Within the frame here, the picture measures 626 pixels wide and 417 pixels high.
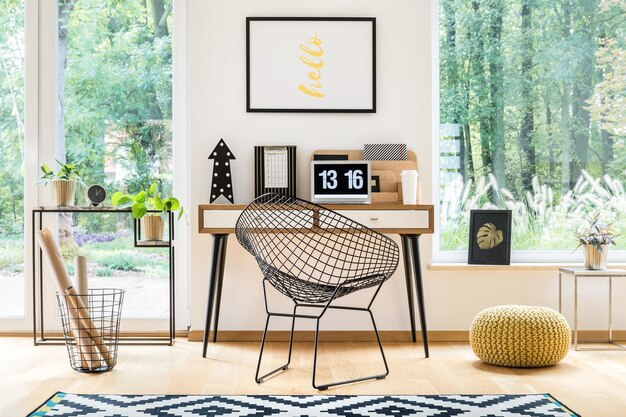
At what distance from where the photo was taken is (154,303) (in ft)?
14.0

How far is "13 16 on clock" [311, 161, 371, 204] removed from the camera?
3834 mm

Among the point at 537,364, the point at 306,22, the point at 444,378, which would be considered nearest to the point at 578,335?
the point at 537,364

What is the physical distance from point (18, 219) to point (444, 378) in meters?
2.65

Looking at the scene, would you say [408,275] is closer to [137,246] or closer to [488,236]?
[488,236]

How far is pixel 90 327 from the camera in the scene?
11.1ft

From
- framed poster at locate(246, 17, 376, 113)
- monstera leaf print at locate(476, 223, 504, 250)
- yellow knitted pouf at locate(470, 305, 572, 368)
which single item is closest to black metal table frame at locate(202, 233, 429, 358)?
yellow knitted pouf at locate(470, 305, 572, 368)

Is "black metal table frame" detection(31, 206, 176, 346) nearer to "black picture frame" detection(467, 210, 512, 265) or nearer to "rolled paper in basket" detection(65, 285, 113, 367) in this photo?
"rolled paper in basket" detection(65, 285, 113, 367)

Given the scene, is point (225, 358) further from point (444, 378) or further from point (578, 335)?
point (578, 335)

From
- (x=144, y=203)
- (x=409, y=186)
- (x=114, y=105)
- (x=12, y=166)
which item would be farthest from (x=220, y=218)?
(x=12, y=166)

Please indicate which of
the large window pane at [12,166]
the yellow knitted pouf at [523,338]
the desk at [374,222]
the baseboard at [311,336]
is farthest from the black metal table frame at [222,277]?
the large window pane at [12,166]

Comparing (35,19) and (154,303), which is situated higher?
(35,19)

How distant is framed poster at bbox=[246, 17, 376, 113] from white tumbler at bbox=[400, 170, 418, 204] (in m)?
0.50

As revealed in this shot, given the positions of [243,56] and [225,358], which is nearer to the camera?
[225,358]

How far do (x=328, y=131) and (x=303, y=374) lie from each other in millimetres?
1487
